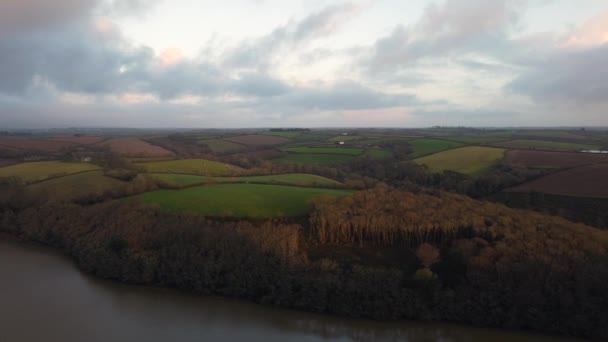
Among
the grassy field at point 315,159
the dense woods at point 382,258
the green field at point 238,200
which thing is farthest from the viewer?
the grassy field at point 315,159

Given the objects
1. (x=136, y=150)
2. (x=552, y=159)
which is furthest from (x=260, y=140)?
(x=552, y=159)

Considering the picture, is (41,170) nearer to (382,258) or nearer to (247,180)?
(247,180)

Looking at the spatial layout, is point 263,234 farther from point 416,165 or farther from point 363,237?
point 416,165

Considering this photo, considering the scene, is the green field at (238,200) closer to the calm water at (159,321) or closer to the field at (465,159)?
the calm water at (159,321)

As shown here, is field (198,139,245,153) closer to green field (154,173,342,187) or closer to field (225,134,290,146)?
field (225,134,290,146)

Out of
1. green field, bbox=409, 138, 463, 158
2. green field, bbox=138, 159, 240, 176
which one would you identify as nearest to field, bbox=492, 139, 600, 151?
green field, bbox=409, 138, 463, 158

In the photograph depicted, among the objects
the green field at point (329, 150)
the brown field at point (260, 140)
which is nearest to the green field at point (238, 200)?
the green field at point (329, 150)
